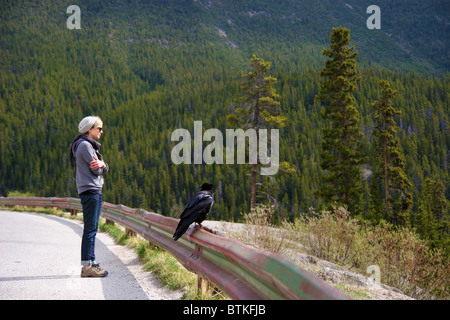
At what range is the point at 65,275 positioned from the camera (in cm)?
484

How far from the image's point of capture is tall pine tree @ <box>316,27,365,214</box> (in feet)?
75.3

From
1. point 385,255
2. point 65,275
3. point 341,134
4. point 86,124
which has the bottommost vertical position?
point 385,255

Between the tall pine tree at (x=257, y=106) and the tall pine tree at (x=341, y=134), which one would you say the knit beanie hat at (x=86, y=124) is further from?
the tall pine tree at (x=257, y=106)

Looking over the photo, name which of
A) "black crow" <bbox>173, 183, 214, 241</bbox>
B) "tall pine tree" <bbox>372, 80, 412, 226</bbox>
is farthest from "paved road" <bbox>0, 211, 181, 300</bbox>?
"tall pine tree" <bbox>372, 80, 412, 226</bbox>

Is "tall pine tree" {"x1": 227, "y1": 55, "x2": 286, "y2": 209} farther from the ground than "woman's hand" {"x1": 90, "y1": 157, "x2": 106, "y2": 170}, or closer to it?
farther from the ground

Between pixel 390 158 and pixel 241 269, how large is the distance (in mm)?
26222

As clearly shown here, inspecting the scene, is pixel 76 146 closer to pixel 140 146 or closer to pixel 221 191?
pixel 221 191

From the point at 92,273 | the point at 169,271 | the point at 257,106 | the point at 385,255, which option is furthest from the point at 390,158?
the point at 92,273

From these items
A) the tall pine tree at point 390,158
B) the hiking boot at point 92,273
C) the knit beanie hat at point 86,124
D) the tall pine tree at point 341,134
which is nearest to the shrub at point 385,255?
the hiking boot at point 92,273

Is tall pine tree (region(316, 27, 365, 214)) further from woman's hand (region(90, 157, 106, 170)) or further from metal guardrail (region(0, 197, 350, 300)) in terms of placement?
woman's hand (region(90, 157, 106, 170))

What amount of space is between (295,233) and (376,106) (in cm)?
1915

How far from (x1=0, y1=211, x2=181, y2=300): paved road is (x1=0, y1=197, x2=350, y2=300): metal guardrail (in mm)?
533

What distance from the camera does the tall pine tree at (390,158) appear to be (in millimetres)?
25250

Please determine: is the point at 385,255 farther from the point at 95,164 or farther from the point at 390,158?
the point at 390,158
